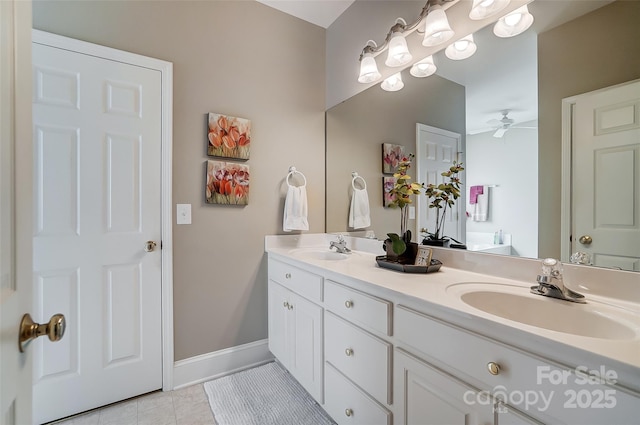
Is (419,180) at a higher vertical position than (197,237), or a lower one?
higher

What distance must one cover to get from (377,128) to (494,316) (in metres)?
1.51

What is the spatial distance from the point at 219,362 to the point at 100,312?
795mm

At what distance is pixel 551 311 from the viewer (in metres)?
0.94

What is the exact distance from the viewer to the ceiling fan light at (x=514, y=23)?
1.16 metres

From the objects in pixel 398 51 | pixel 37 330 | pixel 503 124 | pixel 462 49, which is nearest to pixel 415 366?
pixel 37 330

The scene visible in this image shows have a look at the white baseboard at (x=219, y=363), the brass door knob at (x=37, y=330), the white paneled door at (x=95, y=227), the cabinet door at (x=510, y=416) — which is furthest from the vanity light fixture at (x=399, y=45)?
the white baseboard at (x=219, y=363)

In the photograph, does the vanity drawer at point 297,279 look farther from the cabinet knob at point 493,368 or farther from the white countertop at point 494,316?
the cabinet knob at point 493,368

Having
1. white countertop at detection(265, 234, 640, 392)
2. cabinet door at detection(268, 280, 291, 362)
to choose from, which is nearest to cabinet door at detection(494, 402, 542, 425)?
white countertop at detection(265, 234, 640, 392)

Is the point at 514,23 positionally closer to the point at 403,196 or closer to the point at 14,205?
the point at 403,196

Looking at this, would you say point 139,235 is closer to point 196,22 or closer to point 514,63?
point 196,22

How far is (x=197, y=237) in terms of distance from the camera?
73.4 inches

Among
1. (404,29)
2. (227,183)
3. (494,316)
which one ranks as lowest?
(494,316)

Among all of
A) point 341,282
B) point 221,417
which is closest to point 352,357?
point 341,282

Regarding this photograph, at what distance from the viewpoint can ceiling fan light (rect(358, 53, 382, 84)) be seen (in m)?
1.87
